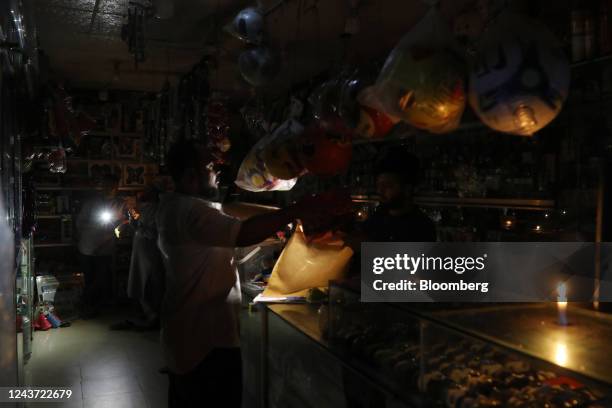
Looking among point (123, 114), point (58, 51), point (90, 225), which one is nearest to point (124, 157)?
point (123, 114)

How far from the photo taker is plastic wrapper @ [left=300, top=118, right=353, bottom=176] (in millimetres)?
2371

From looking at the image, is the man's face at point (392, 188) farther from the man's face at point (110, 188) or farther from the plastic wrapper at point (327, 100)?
the man's face at point (110, 188)

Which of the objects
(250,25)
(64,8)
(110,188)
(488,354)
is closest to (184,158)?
(250,25)

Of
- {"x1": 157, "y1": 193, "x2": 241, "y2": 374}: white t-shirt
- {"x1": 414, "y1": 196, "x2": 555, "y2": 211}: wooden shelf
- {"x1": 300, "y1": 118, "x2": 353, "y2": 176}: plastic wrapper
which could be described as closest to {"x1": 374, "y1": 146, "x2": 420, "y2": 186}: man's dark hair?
{"x1": 414, "y1": 196, "x2": 555, "y2": 211}: wooden shelf

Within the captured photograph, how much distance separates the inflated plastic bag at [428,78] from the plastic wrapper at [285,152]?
2.68ft

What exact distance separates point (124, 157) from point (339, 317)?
18.9 feet

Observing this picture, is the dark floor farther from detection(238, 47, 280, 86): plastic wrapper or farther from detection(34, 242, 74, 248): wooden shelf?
detection(238, 47, 280, 86): plastic wrapper

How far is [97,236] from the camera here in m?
6.61

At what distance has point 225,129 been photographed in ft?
13.2

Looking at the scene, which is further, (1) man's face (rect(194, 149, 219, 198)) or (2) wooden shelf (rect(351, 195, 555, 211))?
(2) wooden shelf (rect(351, 195, 555, 211))

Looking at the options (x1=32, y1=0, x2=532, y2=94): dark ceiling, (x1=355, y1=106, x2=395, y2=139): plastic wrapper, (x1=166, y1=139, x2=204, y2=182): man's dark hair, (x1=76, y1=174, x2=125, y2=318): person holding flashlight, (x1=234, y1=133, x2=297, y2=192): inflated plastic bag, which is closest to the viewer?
(x1=355, y1=106, x2=395, y2=139): plastic wrapper

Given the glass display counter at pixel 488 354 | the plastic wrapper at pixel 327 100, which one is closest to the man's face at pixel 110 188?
the plastic wrapper at pixel 327 100

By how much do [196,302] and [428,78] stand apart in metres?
1.36

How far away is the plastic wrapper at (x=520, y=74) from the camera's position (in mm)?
1423
